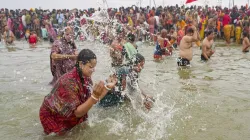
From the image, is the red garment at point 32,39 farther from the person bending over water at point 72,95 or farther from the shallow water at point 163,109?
the person bending over water at point 72,95

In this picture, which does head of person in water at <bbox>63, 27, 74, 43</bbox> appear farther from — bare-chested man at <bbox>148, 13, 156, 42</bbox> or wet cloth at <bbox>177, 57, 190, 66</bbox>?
bare-chested man at <bbox>148, 13, 156, 42</bbox>

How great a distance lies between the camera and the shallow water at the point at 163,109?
3.98 m

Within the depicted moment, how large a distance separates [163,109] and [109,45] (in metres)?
1.80

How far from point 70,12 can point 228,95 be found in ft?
54.6

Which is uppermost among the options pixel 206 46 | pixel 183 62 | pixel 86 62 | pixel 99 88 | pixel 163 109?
pixel 86 62

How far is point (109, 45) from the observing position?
19.2 ft

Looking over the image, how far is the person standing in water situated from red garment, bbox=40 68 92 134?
2031mm

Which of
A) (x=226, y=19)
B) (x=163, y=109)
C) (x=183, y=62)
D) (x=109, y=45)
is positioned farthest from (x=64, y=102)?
(x=226, y=19)

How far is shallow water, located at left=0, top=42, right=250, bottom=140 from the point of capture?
398 cm

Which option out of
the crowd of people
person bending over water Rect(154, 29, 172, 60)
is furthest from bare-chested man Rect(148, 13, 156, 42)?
person bending over water Rect(154, 29, 172, 60)

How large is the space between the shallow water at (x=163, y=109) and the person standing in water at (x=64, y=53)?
797mm

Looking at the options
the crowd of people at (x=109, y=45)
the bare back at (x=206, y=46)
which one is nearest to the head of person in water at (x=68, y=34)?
the crowd of people at (x=109, y=45)

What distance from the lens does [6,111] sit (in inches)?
197

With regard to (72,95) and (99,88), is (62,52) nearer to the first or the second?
(72,95)
